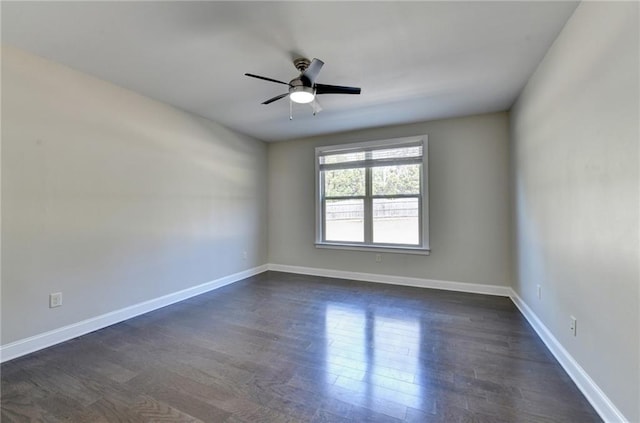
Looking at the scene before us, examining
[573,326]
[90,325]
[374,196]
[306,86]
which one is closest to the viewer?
[573,326]

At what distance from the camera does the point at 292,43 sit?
7.35 ft

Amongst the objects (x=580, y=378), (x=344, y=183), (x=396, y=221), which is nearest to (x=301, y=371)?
(x=580, y=378)

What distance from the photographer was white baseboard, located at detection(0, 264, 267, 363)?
229 cm

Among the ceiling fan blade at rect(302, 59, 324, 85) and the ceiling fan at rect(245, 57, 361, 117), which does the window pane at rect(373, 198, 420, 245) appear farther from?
the ceiling fan blade at rect(302, 59, 324, 85)

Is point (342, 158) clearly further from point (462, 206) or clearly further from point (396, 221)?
point (462, 206)

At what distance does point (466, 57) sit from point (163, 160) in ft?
11.4

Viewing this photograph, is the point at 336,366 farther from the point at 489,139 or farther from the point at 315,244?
the point at 489,139

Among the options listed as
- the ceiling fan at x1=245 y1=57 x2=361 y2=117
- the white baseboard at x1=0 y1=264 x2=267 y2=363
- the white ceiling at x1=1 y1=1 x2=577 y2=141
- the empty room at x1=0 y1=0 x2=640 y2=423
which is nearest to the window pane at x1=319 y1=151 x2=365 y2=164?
the empty room at x1=0 y1=0 x2=640 y2=423

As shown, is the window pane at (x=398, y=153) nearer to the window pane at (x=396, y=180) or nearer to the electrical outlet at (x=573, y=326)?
the window pane at (x=396, y=180)

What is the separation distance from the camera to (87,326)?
108 inches

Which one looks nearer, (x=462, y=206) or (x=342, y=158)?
(x=462, y=206)

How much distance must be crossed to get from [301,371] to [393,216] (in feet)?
9.79

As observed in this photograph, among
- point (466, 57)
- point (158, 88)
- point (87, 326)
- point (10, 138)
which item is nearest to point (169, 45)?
point (158, 88)

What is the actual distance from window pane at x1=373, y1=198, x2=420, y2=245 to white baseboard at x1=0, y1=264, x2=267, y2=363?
2727mm
